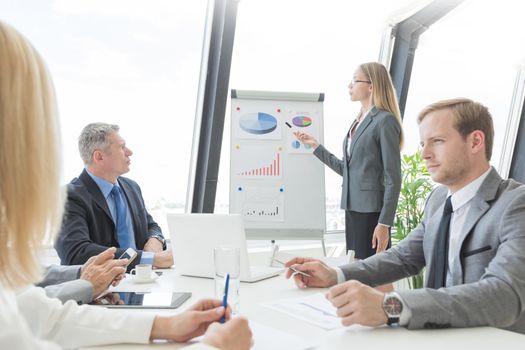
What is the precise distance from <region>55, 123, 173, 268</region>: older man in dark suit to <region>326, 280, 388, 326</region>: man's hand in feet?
3.89

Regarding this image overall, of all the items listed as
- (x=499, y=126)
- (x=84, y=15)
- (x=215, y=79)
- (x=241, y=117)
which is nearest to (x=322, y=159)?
(x=241, y=117)

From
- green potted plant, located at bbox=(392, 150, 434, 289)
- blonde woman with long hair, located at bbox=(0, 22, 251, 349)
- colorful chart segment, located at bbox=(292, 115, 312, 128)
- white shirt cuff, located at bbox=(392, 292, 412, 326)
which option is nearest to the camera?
blonde woman with long hair, located at bbox=(0, 22, 251, 349)

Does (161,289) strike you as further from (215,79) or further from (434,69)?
(434,69)

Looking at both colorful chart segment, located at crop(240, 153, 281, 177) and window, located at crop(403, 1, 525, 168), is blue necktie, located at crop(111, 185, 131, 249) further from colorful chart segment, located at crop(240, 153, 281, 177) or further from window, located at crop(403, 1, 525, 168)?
window, located at crop(403, 1, 525, 168)

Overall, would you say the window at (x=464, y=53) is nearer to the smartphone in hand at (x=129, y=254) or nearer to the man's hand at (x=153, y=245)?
the man's hand at (x=153, y=245)

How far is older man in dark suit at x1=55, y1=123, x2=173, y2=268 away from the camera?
2.30 m

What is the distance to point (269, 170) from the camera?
340 cm

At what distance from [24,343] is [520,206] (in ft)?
4.35

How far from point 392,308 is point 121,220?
185cm

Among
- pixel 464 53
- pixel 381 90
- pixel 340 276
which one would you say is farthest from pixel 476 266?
pixel 464 53

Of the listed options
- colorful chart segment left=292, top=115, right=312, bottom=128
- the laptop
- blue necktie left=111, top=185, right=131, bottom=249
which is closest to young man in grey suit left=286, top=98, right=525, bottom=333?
the laptop

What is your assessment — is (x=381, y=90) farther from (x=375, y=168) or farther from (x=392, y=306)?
(x=392, y=306)

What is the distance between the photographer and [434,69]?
4.98 m

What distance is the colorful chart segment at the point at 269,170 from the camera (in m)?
3.38
